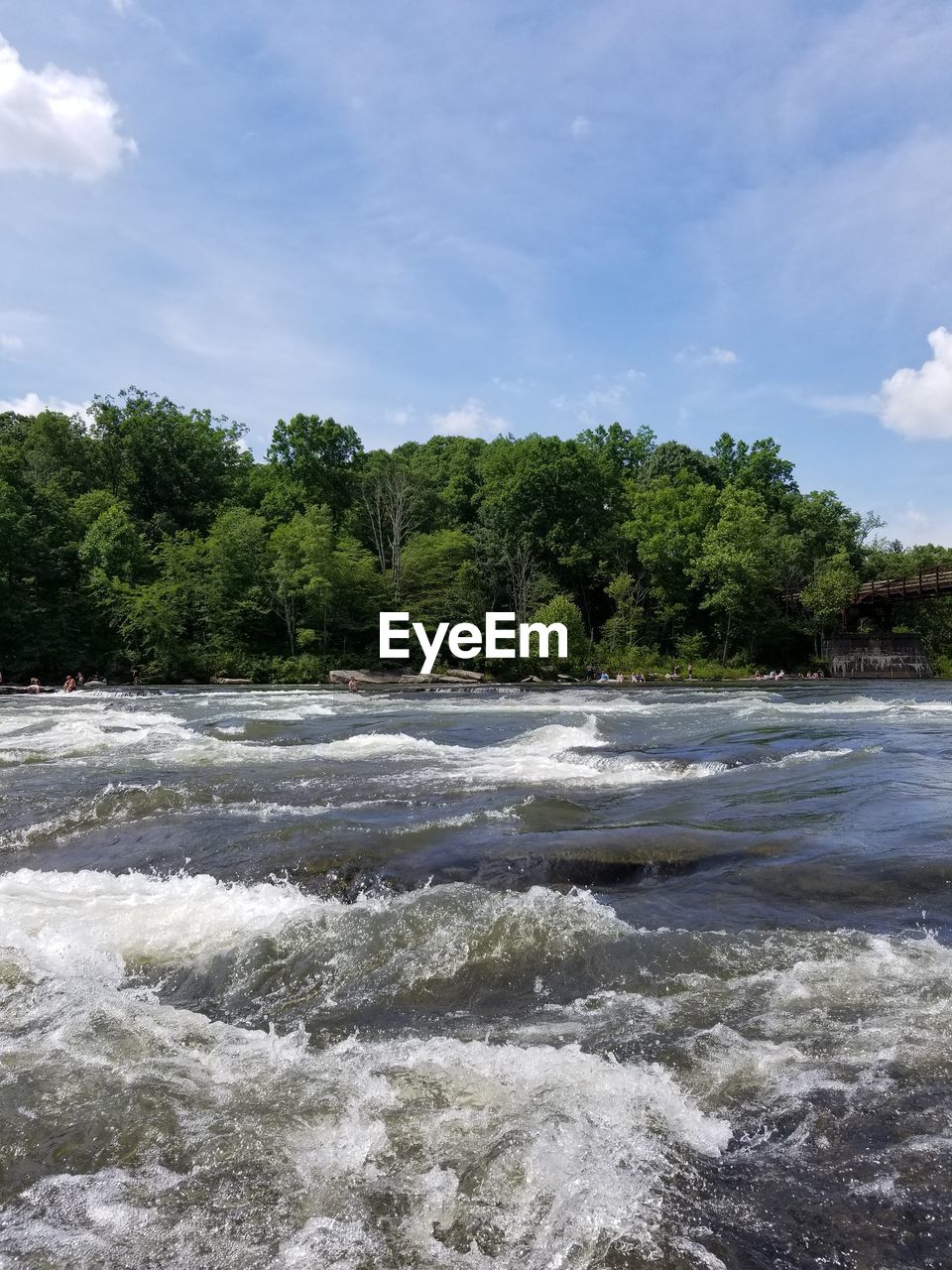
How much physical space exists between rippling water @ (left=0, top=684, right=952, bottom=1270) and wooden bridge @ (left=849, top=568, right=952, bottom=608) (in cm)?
4261

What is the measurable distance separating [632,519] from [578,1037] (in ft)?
189

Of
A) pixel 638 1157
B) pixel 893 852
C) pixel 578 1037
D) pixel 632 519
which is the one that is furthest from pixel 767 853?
pixel 632 519

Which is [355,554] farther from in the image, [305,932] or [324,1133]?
[324,1133]

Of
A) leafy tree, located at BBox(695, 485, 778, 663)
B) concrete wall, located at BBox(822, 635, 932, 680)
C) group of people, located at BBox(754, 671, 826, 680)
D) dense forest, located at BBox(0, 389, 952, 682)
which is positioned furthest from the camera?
leafy tree, located at BBox(695, 485, 778, 663)

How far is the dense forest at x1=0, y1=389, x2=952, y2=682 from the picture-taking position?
4350 centimetres

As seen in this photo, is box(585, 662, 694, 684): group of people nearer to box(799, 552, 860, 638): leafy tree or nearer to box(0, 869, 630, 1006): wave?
box(799, 552, 860, 638): leafy tree

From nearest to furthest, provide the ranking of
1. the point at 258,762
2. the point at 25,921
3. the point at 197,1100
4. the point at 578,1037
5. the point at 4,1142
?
the point at 4,1142 < the point at 197,1100 < the point at 578,1037 < the point at 25,921 < the point at 258,762

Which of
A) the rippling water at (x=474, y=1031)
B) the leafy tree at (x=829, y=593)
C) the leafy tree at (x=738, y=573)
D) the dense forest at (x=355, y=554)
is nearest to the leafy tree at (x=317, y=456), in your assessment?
the dense forest at (x=355, y=554)

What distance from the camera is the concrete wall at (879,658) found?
49.1m

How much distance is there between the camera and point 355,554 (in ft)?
166

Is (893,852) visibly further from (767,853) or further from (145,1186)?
(145,1186)

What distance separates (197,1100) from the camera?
3.75 m

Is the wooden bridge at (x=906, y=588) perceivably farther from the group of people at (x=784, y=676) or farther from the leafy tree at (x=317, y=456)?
the leafy tree at (x=317, y=456)

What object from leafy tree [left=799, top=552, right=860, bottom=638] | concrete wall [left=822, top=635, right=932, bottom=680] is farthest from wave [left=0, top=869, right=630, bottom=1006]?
leafy tree [left=799, top=552, right=860, bottom=638]
